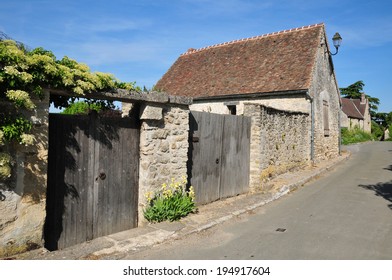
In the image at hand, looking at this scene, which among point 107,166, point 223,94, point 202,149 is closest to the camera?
point 107,166

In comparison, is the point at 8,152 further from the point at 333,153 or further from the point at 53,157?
the point at 333,153

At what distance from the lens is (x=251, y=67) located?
591 inches

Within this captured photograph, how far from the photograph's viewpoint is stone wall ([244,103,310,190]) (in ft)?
27.9

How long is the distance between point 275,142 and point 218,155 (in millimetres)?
3068

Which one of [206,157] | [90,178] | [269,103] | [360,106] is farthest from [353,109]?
[90,178]

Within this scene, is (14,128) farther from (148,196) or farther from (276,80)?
(276,80)

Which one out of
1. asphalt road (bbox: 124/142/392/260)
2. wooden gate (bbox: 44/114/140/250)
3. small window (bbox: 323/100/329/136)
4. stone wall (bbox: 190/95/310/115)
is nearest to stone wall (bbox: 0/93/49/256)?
wooden gate (bbox: 44/114/140/250)

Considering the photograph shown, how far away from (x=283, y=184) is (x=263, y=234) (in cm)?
387

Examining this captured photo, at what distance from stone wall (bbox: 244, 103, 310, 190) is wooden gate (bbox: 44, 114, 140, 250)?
4.09m

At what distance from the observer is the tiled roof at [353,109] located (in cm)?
3890

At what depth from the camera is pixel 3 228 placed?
3604 mm

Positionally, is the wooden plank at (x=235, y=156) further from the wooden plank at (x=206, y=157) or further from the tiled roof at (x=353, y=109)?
the tiled roof at (x=353, y=109)

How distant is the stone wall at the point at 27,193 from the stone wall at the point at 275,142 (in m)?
5.84
